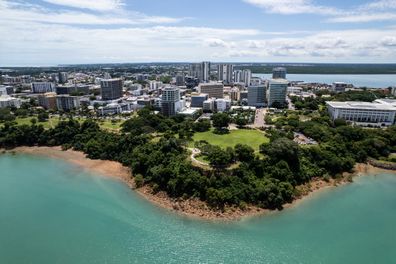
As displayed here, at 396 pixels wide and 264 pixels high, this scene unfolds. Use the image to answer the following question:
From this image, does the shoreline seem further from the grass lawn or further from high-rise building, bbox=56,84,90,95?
high-rise building, bbox=56,84,90,95

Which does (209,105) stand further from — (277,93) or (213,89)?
(277,93)

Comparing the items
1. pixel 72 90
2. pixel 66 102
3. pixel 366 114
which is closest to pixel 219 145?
pixel 366 114

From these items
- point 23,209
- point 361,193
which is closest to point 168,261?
point 23,209

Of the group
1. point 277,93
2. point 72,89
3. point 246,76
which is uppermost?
point 246,76

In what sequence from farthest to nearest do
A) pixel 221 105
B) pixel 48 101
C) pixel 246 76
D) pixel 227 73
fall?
1. pixel 227 73
2. pixel 246 76
3. pixel 48 101
4. pixel 221 105

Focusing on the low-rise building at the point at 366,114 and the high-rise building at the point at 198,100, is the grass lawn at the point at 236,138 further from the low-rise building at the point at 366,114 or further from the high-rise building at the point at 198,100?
the high-rise building at the point at 198,100

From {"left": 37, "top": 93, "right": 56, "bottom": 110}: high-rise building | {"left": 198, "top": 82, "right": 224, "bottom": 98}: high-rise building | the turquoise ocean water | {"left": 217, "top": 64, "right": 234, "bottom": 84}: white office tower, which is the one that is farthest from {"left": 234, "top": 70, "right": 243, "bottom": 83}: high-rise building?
the turquoise ocean water
